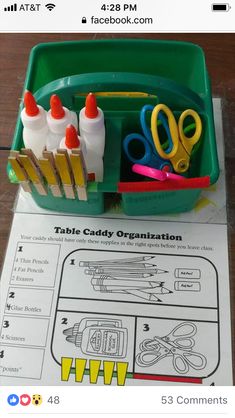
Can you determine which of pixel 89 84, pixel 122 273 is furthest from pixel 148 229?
pixel 89 84

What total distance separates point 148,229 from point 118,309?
0.11 metres

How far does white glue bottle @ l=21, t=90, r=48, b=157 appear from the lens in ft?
1.59

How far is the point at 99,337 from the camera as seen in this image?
529 millimetres

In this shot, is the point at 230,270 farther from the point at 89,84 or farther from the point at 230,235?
the point at 89,84

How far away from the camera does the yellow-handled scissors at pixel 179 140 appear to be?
525 mm

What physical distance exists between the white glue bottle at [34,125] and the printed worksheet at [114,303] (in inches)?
4.7
